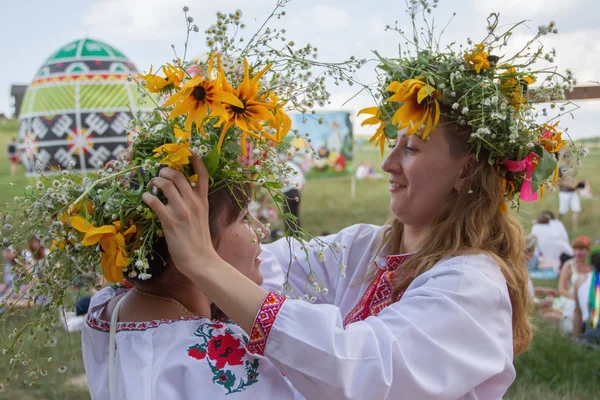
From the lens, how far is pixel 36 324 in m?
1.79

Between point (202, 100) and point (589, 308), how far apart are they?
5.74 m

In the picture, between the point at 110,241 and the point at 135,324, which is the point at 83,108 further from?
the point at 110,241

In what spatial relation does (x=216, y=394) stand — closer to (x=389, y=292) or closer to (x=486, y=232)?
(x=389, y=292)

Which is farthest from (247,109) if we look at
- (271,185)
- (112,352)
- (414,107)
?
(112,352)

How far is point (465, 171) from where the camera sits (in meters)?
2.24

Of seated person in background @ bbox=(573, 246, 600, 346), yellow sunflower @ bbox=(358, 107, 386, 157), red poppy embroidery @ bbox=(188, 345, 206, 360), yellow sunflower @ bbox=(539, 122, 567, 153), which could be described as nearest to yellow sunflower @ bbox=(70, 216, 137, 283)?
red poppy embroidery @ bbox=(188, 345, 206, 360)

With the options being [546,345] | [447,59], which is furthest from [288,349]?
[546,345]

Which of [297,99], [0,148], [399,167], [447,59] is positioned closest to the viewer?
[297,99]

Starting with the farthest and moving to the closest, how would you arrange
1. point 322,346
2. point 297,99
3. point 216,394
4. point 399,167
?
point 399,167 → point 297,99 → point 216,394 → point 322,346

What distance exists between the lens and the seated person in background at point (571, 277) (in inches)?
271

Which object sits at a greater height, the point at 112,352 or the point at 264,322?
the point at 264,322

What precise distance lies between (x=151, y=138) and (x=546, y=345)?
5.01 m

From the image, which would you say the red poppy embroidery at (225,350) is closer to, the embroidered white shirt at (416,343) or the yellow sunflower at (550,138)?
the embroidered white shirt at (416,343)

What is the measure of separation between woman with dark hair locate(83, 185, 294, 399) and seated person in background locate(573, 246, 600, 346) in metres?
5.14
